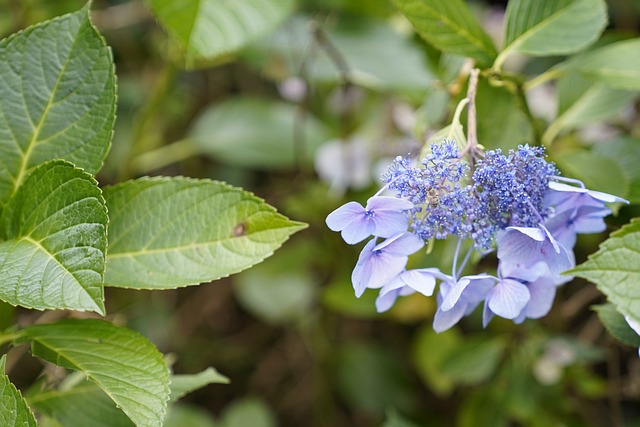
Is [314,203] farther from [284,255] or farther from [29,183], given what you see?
[29,183]

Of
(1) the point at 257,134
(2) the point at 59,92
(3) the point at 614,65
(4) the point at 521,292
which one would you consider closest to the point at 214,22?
(2) the point at 59,92

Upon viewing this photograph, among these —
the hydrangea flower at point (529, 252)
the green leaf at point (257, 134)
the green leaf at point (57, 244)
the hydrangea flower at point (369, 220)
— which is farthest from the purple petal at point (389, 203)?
the green leaf at point (257, 134)

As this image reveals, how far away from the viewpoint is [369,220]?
679 mm

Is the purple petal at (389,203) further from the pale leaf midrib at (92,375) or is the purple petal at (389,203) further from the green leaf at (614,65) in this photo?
the green leaf at (614,65)

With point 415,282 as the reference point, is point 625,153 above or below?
below

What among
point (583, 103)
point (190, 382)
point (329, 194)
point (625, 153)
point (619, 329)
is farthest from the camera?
point (329, 194)

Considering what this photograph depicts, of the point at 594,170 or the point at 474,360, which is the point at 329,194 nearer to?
the point at 474,360

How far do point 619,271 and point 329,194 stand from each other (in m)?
0.94

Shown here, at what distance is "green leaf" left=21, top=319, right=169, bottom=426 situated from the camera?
0.68 m

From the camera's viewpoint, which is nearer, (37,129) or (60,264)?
(60,264)

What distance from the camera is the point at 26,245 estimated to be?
2.36 feet

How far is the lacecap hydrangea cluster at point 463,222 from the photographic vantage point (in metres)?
0.67

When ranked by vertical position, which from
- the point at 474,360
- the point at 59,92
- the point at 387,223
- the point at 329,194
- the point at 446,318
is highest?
the point at 59,92

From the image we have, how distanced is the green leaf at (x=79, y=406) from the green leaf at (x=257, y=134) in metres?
0.83
